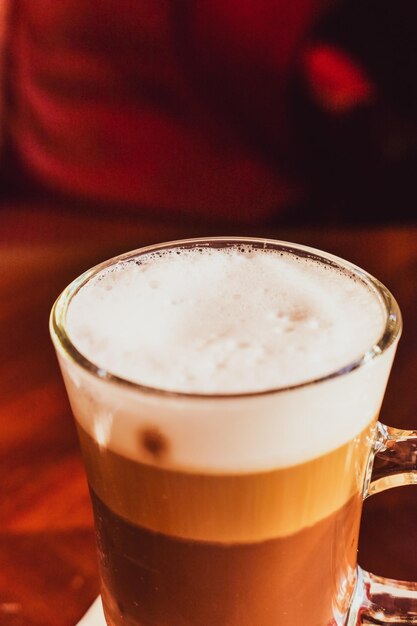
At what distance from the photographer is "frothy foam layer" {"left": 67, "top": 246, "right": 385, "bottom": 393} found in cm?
43

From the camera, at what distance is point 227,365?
0.44 metres

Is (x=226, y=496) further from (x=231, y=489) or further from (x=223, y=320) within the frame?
(x=223, y=320)

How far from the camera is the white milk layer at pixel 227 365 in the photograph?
42cm

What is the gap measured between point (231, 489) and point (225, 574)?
0.07 meters

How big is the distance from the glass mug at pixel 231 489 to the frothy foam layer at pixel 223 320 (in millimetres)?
12

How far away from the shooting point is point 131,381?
1.38ft

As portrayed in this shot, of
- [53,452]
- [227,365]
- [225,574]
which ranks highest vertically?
[227,365]

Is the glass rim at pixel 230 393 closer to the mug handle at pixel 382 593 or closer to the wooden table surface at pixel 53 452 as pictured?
the mug handle at pixel 382 593

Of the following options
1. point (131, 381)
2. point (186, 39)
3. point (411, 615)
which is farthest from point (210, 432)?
point (186, 39)

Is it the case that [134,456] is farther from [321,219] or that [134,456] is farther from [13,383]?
[321,219]

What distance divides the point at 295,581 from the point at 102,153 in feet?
5.94

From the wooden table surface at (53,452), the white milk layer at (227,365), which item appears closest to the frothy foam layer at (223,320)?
the white milk layer at (227,365)

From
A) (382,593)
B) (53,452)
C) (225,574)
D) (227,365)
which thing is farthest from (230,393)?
(53,452)

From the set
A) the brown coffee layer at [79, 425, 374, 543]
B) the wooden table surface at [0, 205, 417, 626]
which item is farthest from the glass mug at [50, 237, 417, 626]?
the wooden table surface at [0, 205, 417, 626]
